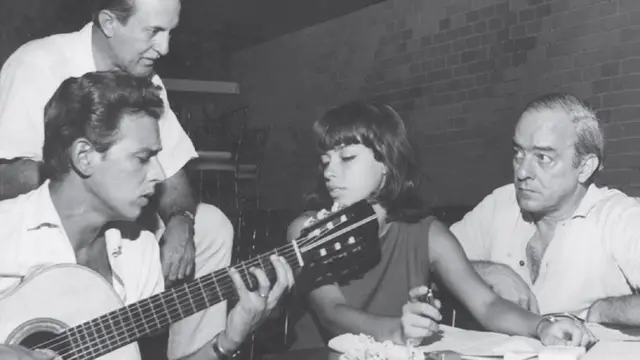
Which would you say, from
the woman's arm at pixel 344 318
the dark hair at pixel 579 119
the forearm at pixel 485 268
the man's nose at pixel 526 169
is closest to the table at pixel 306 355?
the woman's arm at pixel 344 318

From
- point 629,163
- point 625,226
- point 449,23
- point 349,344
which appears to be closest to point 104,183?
point 349,344

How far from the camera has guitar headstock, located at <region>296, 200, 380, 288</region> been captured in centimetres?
179

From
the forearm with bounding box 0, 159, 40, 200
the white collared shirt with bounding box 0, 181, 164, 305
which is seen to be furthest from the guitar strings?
the forearm with bounding box 0, 159, 40, 200

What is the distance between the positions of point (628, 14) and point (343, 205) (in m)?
2.58

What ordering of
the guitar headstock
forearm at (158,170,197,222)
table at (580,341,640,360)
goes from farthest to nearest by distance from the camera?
forearm at (158,170,197,222)
the guitar headstock
table at (580,341,640,360)

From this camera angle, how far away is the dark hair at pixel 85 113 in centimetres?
162

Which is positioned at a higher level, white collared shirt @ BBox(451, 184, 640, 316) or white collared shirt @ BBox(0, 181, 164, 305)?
white collared shirt @ BBox(0, 181, 164, 305)

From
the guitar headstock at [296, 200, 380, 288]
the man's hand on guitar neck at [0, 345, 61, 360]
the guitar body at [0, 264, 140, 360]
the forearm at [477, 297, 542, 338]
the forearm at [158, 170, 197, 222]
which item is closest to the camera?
the man's hand on guitar neck at [0, 345, 61, 360]

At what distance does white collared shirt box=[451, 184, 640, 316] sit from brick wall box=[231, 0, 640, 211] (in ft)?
5.63

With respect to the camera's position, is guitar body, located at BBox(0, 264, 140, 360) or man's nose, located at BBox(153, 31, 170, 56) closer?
guitar body, located at BBox(0, 264, 140, 360)

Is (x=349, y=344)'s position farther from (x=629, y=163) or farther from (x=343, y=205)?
(x=629, y=163)

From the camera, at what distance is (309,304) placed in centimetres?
192

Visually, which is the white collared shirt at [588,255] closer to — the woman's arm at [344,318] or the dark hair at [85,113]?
the woman's arm at [344,318]

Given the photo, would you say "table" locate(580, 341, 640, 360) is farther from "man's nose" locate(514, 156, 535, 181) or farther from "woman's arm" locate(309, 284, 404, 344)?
"man's nose" locate(514, 156, 535, 181)
